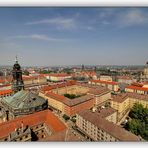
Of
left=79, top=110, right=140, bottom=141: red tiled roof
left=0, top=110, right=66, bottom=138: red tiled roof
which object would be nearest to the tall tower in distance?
left=0, top=110, right=66, bottom=138: red tiled roof

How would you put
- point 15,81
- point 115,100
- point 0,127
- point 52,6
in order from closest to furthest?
point 52,6 < point 0,127 < point 15,81 < point 115,100

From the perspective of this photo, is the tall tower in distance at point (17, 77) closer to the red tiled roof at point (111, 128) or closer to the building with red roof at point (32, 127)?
the building with red roof at point (32, 127)

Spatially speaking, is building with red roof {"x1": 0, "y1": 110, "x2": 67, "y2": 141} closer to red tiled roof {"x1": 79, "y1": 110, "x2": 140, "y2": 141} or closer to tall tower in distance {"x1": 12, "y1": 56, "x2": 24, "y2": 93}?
red tiled roof {"x1": 79, "y1": 110, "x2": 140, "y2": 141}

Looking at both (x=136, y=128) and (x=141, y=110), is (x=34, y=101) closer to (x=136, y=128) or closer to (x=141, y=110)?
(x=136, y=128)

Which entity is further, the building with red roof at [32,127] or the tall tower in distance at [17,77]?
the tall tower in distance at [17,77]

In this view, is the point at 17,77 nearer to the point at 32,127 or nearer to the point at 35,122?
the point at 35,122

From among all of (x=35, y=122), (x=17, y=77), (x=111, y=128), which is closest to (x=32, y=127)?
(x=35, y=122)

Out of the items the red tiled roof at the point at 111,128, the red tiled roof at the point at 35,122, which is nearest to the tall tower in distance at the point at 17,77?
the red tiled roof at the point at 35,122

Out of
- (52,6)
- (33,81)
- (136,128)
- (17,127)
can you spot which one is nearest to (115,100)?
(136,128)
